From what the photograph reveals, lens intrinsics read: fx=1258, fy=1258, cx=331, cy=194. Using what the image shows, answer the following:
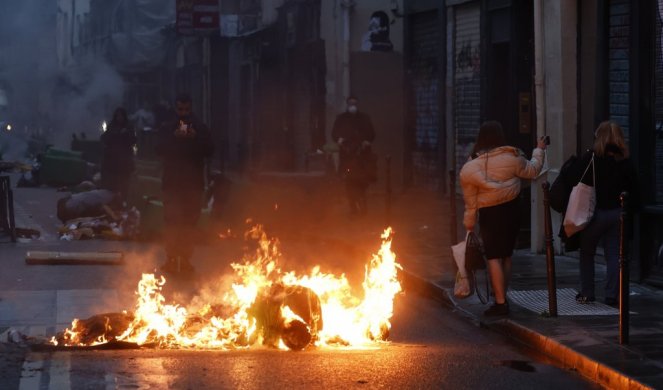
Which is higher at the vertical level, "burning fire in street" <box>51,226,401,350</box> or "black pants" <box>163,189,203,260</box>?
"black pants" <box>163,189,203,260</box>

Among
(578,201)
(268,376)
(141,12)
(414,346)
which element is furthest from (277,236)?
(141,12)

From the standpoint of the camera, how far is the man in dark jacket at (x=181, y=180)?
13125mm

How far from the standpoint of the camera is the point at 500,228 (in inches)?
405

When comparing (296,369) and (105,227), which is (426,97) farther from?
(296,369)

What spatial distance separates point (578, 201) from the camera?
10570 mm

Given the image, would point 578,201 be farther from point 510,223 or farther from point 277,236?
point 277,236

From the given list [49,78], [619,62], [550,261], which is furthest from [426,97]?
[49,78]

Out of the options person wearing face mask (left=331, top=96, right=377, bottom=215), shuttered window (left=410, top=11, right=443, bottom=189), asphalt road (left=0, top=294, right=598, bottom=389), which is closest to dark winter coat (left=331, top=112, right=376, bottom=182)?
person wearing face mask (left=331, top=96, right=377, bottom=215)

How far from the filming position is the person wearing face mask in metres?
19.4

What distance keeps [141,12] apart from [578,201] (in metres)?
36.6

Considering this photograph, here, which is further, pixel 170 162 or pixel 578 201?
pixel 170 162

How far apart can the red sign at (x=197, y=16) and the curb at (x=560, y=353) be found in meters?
18.4

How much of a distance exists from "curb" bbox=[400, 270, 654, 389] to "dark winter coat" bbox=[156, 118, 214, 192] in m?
3.07

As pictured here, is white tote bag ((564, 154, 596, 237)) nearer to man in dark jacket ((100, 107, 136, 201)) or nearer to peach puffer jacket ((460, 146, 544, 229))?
peach puffer jacket ((460, 146, 544, 229))
